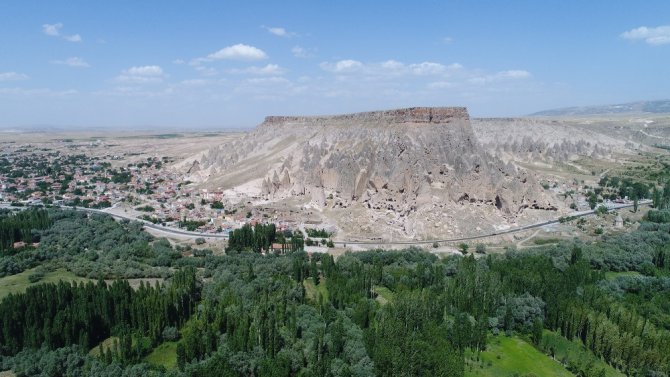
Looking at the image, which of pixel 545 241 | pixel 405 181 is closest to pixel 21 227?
pixel 405 181

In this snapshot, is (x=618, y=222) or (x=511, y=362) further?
(x=618, y=222)

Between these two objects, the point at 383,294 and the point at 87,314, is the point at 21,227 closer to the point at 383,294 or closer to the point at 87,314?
the point at 87,314

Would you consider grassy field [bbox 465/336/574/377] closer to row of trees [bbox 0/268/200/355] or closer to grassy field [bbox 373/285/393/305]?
grassy field [bbox 373/285/393/305]

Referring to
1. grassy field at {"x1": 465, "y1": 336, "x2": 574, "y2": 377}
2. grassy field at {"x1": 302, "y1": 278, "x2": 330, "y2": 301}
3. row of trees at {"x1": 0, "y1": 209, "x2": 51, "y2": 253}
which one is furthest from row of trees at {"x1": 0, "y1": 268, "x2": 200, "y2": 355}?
grassy field at {"x1": 465, "y1": 336, "x2": 574, "y2": 377}

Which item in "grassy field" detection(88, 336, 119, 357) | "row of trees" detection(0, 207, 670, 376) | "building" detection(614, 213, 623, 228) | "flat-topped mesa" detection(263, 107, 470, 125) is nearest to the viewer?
"row of trees" detection(0, 207, 670, 376)

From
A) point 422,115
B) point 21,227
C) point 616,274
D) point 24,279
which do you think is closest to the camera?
point 24,279

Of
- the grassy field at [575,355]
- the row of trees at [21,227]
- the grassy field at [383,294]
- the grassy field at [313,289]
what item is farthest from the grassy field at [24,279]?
the grassy field at [575,355]

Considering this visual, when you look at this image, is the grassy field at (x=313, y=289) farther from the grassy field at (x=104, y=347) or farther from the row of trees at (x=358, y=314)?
the grassy field at (x=104, y=347)
